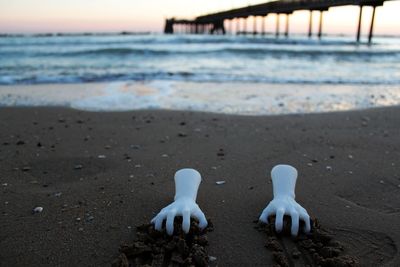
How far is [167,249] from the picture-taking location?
68.4 inches

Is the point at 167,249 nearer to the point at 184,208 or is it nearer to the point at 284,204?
the point at 184,208

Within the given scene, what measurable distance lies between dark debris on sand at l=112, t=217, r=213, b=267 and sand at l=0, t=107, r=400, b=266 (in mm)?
83

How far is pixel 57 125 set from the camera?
13.7 ft

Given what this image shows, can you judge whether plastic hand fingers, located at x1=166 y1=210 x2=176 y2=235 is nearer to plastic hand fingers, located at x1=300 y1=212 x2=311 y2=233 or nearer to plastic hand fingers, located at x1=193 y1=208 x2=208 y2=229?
plastic hand fingers, located at x1=193 y1=208 x2=208 y2=229

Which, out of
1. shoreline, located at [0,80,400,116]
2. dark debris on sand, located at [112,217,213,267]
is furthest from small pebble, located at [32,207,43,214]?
shoreline, located at [0,80,400,116]

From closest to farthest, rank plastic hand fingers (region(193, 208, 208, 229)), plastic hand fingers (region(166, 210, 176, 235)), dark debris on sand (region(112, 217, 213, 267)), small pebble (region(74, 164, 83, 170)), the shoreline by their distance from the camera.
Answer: dark debris on sand (region(112, 217, 213, 267))
plastic hand fingers (region(166, 210, 176, 235))
plastic hand fingers (region(193, 208, 208, 229))
small pebble (region(74, 164, 83, 170))
the shoreline

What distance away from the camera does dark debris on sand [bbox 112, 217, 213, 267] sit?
168cm

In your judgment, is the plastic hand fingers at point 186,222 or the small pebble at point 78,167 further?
the small pebble at point 78,167

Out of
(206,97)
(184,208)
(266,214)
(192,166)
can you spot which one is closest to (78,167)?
(192,166)

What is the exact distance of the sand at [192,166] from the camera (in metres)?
1.88

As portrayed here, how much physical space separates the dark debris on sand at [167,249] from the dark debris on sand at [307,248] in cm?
33

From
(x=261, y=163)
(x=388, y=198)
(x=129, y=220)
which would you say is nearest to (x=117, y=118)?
(x=261, y=163)

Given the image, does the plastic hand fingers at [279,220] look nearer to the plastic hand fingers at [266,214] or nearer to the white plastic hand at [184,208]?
the plastic hand fingers at [266,214]

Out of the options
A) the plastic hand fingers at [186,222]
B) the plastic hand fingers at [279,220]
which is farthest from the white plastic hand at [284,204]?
the plastic hand fingers at [186,222]
